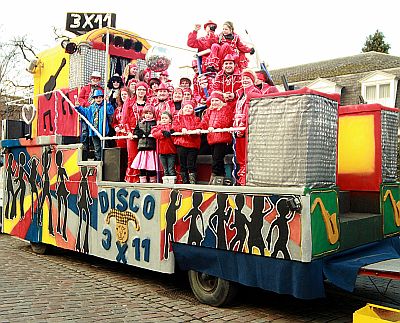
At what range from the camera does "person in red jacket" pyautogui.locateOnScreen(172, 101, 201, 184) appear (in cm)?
647

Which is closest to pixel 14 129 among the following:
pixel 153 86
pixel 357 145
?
pixel 153 86

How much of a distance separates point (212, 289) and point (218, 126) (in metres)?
1.84

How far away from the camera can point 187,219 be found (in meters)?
6.01

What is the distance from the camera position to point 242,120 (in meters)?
5.84

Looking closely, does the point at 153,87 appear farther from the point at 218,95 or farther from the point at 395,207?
the point at 395,207

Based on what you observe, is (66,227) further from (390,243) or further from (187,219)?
(390,243)

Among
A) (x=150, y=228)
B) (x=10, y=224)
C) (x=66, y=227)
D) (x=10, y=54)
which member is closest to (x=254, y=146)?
(x=150, y=228)

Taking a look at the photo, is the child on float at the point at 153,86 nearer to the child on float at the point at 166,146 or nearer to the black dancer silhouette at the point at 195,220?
the child on float at the point at 166,146

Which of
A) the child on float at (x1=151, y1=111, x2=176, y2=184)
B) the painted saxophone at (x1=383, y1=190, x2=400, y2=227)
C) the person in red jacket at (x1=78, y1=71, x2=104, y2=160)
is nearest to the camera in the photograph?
the painted saxophone at (x1=383, y1=190, x2=400, y2=227)

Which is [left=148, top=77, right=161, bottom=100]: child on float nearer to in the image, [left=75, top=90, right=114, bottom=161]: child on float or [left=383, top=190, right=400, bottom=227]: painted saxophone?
[left=75, top=90, right=114, bottom=161]: child on float

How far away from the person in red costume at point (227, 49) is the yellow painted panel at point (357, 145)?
170cm

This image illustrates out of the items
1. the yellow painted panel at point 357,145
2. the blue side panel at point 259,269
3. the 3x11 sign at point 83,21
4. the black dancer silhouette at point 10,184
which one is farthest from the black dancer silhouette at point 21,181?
the yellow painted panel at point 357,145

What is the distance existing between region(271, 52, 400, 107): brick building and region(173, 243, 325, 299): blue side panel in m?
15.9

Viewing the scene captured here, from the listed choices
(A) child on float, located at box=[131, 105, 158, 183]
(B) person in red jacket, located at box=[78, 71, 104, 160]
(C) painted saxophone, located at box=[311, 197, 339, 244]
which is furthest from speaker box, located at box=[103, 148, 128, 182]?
(C) painted saxophone, located at box=[311, 197, 339, 244]
